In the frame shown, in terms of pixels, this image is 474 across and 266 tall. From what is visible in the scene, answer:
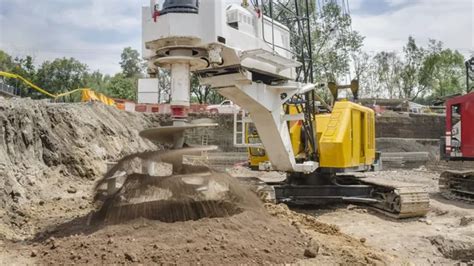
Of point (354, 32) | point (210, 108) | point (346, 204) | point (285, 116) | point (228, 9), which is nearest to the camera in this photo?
point (228, 9)

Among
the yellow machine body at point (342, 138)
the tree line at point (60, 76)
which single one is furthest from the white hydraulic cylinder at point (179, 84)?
the tree line at point (60, 76)

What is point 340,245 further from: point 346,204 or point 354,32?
point 354,32

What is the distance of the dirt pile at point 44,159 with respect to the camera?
7.02 m

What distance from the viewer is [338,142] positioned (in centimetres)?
784

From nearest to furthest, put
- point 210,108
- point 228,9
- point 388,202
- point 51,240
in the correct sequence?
1. point 51,240
2. point 228,9
3. point 388,202
4. point 210,108

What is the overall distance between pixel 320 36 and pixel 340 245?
27628 mm

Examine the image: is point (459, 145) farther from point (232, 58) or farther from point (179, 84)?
point (179, 84)

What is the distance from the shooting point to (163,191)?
511 centimetres

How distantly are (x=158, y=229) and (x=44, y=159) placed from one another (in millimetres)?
6328

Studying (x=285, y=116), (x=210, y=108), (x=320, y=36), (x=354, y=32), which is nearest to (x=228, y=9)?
(x=285, y=116)

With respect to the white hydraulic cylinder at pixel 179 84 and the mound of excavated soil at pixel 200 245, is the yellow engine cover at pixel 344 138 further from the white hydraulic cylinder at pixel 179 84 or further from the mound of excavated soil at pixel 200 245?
the white hydraulic cylinder at pixel 179 84

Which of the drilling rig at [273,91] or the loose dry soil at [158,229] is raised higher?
the drilling rig at [273,91]

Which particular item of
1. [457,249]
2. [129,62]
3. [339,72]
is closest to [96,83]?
[129,62]

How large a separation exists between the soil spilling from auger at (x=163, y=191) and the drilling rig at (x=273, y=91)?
177 millimetres
